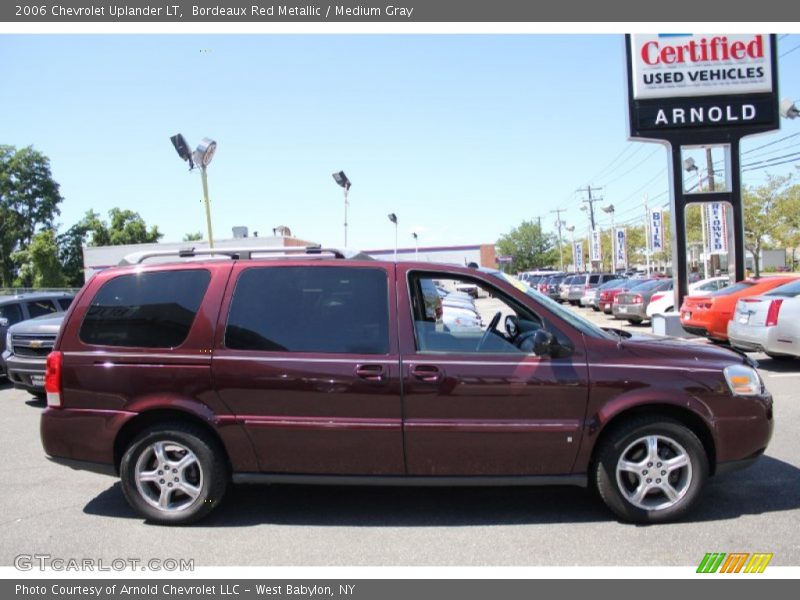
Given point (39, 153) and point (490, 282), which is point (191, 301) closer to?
point (490, 282)

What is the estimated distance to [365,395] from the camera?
13.7 feet

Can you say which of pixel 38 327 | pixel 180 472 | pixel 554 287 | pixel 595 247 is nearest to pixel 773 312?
pixel 180 472

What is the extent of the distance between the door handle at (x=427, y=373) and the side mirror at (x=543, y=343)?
2.11 ft

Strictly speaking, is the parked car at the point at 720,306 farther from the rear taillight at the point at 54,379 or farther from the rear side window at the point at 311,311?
the rear taillight at the point at 54,379

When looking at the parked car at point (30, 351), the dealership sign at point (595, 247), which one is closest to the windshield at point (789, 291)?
the parked car at point (30, 351)

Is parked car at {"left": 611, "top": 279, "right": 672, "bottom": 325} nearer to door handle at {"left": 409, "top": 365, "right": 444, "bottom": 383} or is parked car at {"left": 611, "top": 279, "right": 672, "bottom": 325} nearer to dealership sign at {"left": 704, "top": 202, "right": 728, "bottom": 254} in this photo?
dealership sign at {"left": 704, "top": 202, "right": 728, "bottom": 254}

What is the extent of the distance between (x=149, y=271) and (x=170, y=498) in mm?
1621

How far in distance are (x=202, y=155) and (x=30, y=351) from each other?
509cm

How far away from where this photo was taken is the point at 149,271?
4645mm

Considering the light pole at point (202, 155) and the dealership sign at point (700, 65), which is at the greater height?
the dealership sign at point (700, 65)

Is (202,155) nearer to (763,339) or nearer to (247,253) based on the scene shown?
(247,253)

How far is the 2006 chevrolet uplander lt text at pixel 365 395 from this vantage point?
4160 mm

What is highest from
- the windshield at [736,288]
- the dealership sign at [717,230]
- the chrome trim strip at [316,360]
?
the dealership sign at [717,230]

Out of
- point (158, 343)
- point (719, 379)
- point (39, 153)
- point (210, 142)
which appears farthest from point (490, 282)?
point (39, 153)
